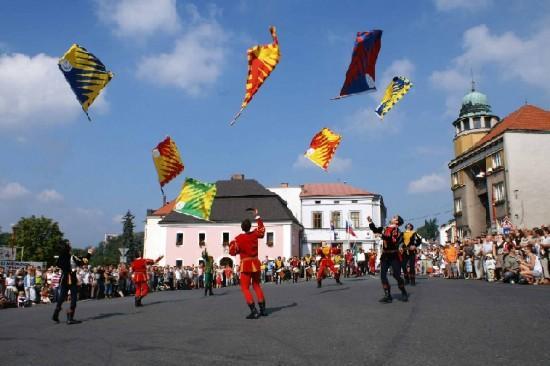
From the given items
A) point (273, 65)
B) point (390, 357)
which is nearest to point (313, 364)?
point (390, 357)

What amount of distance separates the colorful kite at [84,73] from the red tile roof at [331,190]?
53.3 meters

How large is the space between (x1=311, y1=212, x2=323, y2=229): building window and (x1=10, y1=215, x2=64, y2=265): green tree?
39666 millimetres

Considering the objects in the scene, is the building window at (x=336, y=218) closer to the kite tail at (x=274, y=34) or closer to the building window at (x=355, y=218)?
the building window at (x=355, y=218)

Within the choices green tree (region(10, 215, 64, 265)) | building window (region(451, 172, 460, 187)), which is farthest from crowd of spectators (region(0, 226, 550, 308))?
green tree (region(10, 215, 64, 265))

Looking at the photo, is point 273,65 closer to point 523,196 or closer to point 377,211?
point 523,196

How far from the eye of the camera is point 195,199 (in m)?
17.2

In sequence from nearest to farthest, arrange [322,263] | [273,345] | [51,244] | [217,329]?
[273,345] → [217,329] → [322,263] → [51,244]

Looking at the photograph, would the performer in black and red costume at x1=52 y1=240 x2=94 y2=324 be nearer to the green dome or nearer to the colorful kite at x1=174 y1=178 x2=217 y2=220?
the colorful kite at x1=174 y1=178 x2=217 y2=220

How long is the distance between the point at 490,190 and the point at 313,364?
49.0 meters

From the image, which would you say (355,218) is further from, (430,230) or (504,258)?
(430,230)

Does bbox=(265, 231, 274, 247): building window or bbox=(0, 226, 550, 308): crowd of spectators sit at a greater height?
bbox=(265, 231, 274, 247): building window

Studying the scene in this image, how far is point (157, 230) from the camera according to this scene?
59.6m

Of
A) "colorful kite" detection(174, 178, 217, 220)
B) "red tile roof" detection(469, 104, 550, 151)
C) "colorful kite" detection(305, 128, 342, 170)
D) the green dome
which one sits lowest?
"colorful kite" detection(174, 178, 217, 220)

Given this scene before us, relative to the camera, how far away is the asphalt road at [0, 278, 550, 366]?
5.42 metres
